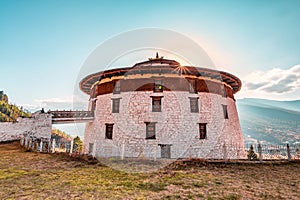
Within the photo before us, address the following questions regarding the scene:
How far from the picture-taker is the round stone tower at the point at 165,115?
19125 mm

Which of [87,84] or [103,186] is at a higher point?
[87,84]

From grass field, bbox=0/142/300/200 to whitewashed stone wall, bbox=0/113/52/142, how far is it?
38.0ft

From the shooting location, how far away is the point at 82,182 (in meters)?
7.90

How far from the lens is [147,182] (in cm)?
814

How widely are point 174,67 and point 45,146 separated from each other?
14.1 meters

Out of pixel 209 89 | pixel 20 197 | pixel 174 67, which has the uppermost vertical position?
pixel 174 67

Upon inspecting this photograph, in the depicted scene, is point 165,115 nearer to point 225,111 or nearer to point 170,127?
point 170,127

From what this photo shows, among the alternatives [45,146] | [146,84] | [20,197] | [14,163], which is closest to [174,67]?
[146,84]

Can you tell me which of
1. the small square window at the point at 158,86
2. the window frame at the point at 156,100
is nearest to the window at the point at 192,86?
the small square window at the point at 158,86

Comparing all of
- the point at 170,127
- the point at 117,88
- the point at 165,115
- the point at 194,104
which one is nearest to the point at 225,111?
the point at 194,104

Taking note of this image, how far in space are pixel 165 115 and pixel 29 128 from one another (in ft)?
54.8

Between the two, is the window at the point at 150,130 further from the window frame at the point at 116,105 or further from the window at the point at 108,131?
the window at the point at 108,131

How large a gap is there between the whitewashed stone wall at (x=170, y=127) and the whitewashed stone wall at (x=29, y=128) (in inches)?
245

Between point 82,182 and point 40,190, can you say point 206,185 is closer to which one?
point 82,182
